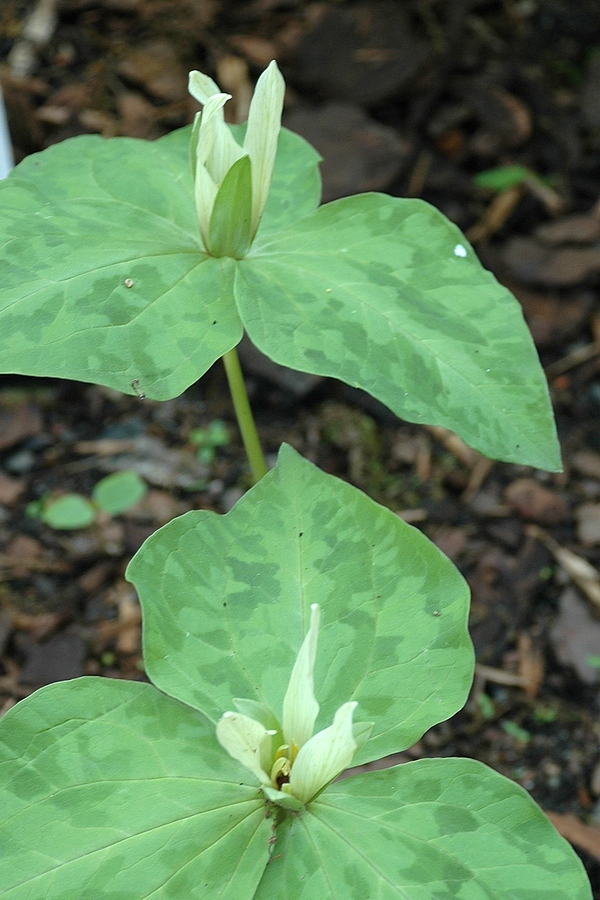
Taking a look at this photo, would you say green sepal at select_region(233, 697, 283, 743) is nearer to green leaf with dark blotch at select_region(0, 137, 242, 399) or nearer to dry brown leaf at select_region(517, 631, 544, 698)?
green leaf with dark blotch at select_region(0, 137, 242, 399)

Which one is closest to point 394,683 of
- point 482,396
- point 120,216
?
point 482,396

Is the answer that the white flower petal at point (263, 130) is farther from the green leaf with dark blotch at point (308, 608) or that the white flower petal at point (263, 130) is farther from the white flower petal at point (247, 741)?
the white flower petal at point (247, 741)

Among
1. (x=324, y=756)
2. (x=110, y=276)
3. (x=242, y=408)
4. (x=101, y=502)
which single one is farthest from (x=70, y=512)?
(x=324, y=756)

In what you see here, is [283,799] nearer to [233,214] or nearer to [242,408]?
[242,408]

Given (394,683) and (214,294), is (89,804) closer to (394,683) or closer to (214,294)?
(394,683)

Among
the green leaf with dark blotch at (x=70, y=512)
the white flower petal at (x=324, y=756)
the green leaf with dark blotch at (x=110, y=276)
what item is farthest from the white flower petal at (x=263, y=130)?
the green leaf with dark blotch at (x=70, y=512)

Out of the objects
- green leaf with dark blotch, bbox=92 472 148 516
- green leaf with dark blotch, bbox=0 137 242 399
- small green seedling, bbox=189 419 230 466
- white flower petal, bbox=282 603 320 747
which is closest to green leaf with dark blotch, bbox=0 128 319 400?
green leaf with dark blotch, bbox=0 137 242 399
